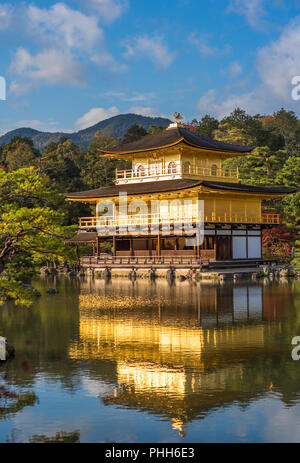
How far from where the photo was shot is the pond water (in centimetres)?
1113

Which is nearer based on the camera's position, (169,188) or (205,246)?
(169,188)

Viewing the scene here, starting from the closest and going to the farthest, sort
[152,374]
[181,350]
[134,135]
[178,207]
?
[152,374], [181,350], [178,207], [134,135]

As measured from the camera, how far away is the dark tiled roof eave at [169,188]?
148 feet

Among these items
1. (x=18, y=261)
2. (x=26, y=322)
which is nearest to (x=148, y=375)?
(x=26, y=322)

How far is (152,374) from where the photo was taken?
14719mm

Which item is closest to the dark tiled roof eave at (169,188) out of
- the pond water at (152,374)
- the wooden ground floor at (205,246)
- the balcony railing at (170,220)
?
the balcony railing at (170,220)

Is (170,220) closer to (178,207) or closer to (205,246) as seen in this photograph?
(178,207)

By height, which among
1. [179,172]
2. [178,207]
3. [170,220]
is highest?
[179,172]

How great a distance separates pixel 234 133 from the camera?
8544 centimetres

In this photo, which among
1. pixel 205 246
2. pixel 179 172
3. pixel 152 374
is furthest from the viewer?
pixel 179 172

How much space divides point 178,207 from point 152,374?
34235 mm

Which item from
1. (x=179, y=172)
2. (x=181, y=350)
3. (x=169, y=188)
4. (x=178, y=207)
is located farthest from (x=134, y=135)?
(x=181, y=350)
